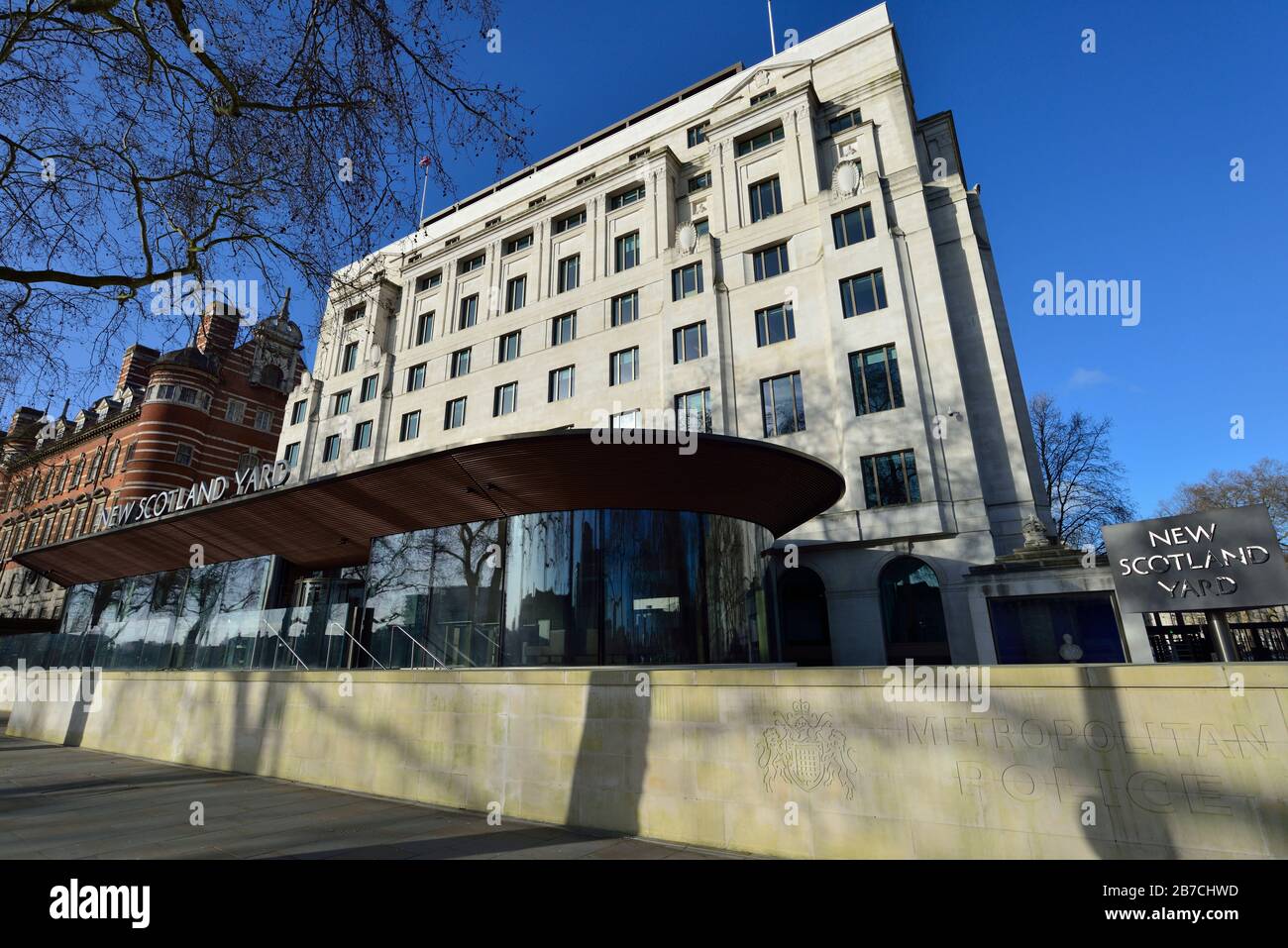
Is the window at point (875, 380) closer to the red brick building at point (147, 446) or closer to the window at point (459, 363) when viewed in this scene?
the window at point (459, 363)

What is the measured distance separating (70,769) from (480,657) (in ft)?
31.3

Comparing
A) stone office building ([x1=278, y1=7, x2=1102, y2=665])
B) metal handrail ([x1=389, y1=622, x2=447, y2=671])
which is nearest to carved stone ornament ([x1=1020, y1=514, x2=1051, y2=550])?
stone office building ([x1=278, y1=7, x2=1102, y2=665])

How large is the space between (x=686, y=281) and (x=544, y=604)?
21542mm

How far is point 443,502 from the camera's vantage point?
15.1 meters

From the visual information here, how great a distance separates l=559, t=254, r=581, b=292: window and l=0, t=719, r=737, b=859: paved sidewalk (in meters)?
30.1

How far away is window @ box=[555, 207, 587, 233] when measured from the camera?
37.0 m

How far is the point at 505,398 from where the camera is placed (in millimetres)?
34500

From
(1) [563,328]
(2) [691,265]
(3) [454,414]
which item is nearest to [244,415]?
(3) [454,414]

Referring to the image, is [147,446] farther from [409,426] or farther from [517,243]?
[517,243]

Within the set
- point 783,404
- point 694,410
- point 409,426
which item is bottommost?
point 783,404

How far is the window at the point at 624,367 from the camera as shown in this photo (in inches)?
1193
